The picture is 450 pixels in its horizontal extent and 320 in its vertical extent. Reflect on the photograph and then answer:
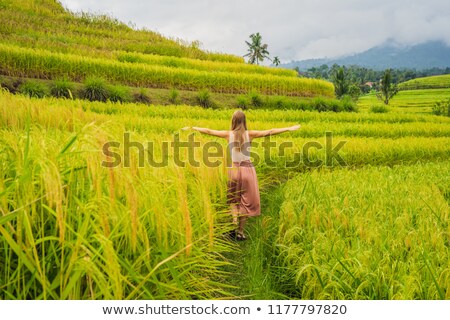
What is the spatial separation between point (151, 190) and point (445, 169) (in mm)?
4855

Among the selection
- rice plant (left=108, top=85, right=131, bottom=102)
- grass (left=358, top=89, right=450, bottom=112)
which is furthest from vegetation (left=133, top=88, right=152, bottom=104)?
Answer: grass (left=358, top=89, right=450, bottom=112)

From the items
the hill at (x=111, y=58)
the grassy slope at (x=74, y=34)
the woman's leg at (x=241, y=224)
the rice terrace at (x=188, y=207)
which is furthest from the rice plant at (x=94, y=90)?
the woman's leg at (x=241, y=224)

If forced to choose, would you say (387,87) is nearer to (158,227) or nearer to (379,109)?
(379,109)

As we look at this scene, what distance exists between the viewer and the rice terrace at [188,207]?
1619 mm

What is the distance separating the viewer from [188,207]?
8.21ft

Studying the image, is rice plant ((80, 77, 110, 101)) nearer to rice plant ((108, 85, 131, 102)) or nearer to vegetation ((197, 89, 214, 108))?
rice plant ((108, 85, 131, 102))

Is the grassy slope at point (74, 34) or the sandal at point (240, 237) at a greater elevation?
the grassy slope at point (74, 34)

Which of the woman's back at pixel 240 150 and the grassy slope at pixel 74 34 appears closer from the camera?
the woman's back at pixel 240 150

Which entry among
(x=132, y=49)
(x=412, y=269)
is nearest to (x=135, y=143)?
(x=412, y=269)

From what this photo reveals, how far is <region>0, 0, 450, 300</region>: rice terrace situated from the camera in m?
1.62

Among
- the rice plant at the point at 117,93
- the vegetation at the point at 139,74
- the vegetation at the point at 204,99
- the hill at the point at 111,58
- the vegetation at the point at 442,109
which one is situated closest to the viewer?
the rice plant at the point at 117,93

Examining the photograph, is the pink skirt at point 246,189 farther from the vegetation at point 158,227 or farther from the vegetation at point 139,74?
the vegetation at point 139,74

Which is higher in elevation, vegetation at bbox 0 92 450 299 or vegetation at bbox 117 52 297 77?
vegetation at bbox 117 52 297 77

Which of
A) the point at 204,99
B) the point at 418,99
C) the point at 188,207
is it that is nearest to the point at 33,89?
the point at 204,99
